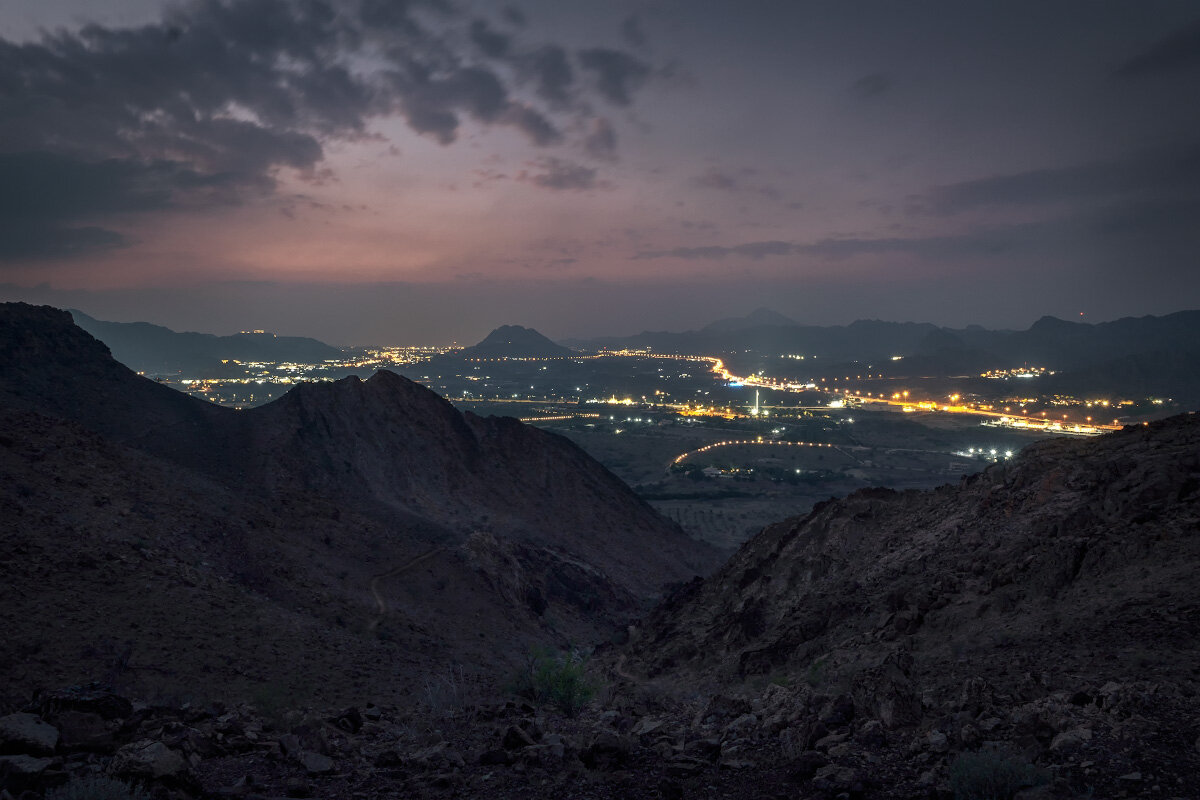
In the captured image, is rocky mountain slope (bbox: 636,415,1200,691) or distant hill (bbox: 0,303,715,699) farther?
distant hill (bbox: 0,303,715,699)

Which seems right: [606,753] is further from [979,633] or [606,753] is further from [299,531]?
[299,531]

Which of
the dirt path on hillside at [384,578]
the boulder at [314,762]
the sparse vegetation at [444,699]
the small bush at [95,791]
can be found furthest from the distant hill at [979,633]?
the dirt path on hillside at [384,578]

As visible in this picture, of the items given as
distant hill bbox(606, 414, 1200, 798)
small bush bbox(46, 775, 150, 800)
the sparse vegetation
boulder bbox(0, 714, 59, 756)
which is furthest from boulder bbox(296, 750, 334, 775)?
distant hill bbox(606, 414, 1200, 798)

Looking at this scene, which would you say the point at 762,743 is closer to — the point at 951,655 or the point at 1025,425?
the point at 951,655

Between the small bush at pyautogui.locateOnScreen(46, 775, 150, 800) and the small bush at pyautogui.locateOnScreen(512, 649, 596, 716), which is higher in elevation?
the small bush at pyautogui.locateOnScreen(46, 775, 150, 800)

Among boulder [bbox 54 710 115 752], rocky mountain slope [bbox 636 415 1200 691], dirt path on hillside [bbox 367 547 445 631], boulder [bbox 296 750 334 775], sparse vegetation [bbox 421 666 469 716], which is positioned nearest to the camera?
boulder [bbox 54 710 115 752]

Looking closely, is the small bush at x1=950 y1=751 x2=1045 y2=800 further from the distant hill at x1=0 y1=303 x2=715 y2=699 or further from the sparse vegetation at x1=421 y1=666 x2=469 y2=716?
the distant hill at x1=0 y1=303 x2=715 y2=699

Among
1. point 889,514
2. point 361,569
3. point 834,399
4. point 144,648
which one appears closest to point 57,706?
point 144,648
